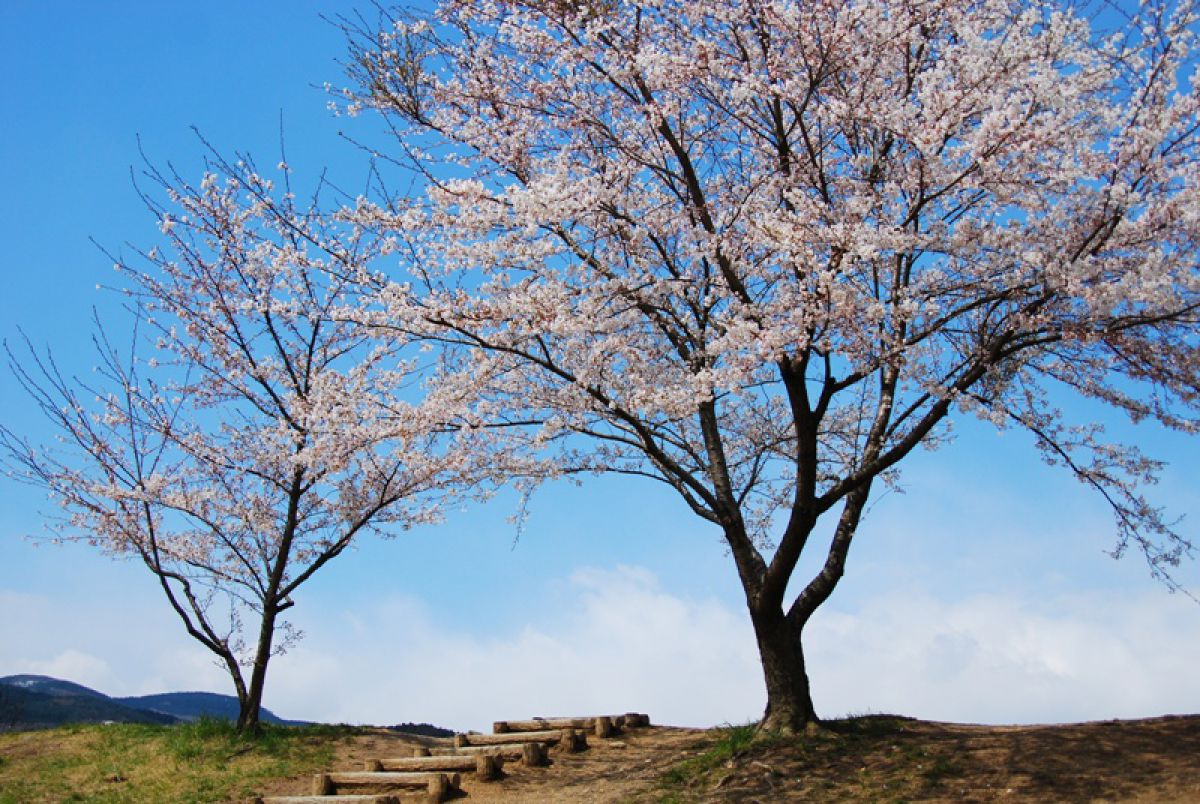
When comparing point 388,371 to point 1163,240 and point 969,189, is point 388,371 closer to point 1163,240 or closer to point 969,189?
point 969,189

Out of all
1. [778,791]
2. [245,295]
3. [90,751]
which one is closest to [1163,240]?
[778,791]

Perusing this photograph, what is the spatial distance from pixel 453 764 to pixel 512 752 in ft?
2.74

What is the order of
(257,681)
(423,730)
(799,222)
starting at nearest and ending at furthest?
(799,222)
(257,681)
(423,730)

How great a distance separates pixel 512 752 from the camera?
1363cm

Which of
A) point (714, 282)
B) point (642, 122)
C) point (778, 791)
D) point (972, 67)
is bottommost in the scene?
point (778, 791)

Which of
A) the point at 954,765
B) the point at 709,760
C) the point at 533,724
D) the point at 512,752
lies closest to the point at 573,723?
the point at 533,724

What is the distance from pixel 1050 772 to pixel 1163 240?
584 cm

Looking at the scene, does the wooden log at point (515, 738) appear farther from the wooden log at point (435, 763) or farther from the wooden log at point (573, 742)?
the wooden log at point (435, 763)

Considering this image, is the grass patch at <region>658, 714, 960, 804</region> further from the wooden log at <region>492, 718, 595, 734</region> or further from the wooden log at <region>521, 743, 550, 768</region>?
the wooden log at <region>492, 718, 595, 734</region>

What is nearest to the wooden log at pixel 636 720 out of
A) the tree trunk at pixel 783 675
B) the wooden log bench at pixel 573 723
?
the wooden log bench at pixel 573 723

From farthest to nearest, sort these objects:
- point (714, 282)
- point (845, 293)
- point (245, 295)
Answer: point (245, 295), point (714, 282), point (845, 293)

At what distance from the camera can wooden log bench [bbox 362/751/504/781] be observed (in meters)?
12.9

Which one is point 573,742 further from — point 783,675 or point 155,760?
point 155,760

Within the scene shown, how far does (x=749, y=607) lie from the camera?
12.9 meters
